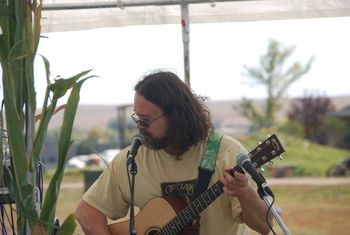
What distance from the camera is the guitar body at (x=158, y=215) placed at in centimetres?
322

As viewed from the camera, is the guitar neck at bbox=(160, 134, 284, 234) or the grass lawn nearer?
the guitar neck at bbox=(160, 134, 284, 234)

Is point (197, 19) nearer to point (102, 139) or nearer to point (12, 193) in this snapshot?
point (12, 193)

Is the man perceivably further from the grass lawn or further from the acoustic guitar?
the grass lawn

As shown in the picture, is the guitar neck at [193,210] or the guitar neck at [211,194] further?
the guitar neck at [193,210]

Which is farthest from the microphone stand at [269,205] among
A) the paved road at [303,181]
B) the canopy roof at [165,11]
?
the paved road at [303,181]

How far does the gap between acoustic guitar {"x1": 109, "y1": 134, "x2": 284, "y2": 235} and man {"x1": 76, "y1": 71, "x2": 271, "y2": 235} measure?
40 mm

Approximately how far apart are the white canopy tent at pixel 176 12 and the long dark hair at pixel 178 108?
51 centimetres

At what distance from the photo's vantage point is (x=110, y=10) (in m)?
3.75

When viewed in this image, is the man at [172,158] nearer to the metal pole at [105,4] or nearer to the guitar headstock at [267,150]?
the guitar headstock at [267,150]

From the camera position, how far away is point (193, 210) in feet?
10.3

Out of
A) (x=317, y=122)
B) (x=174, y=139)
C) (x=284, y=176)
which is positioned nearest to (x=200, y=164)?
(x=174, y=139)

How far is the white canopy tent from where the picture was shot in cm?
367

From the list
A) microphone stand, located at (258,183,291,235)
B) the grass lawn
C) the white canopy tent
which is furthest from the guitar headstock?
the grass lawn

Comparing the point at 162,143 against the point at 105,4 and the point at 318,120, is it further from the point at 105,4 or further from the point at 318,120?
the point at 318,120
